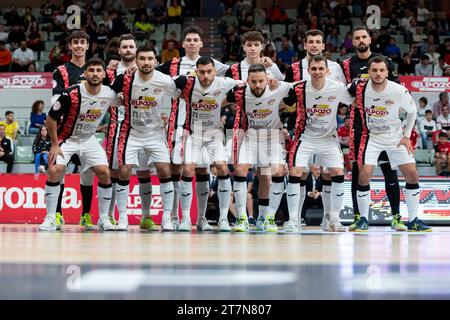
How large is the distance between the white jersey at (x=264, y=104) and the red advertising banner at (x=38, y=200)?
4175 millimetres

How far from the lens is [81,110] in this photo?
9.58 metres

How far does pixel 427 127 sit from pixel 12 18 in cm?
1210

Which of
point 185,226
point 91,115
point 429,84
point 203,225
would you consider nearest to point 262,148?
point 203,225

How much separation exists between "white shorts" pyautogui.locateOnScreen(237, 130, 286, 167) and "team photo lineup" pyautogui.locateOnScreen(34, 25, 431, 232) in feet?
0.04

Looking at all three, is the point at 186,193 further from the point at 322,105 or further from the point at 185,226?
the point at 322,105

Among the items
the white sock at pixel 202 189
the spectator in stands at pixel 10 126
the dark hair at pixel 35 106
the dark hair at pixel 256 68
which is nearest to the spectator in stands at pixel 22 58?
the spectator in stands at pixel 10 126

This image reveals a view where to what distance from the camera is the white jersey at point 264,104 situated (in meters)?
9.67

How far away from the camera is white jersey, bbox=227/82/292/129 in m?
9.67

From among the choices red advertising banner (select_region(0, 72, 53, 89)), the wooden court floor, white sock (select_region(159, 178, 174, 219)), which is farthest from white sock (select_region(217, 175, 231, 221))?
red advertising banner (select_region(0, 72, 53, 89))

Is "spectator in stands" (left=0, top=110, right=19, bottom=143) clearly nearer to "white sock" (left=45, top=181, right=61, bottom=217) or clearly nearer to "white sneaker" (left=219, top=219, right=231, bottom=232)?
"white sock" (left=45, top=181, right=61, bottom=217)

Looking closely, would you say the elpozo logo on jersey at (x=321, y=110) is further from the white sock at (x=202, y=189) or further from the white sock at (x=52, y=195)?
the white sock at (x=52, y=195)
